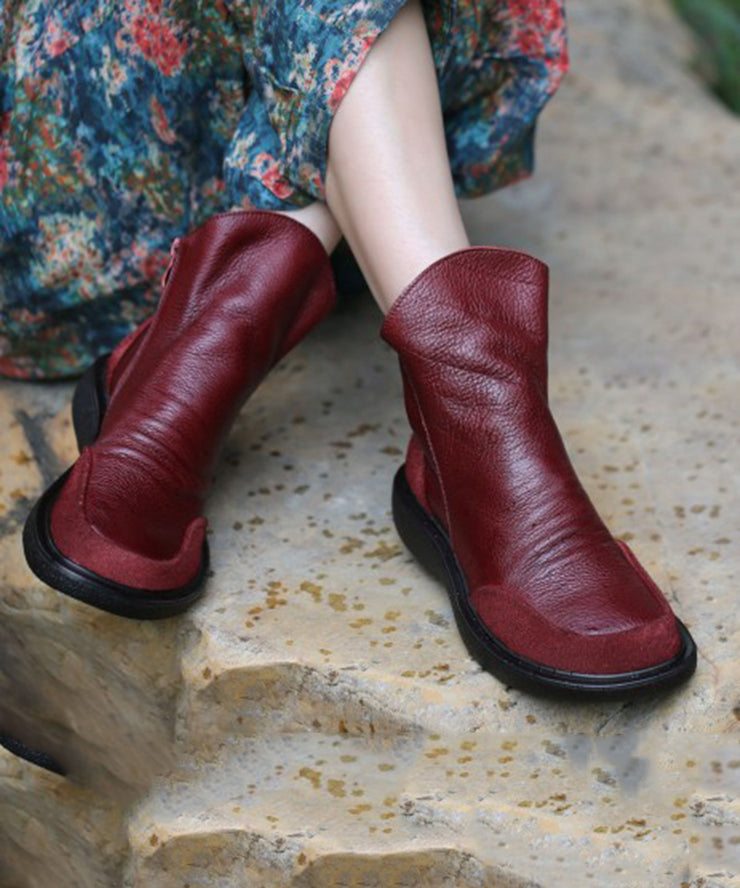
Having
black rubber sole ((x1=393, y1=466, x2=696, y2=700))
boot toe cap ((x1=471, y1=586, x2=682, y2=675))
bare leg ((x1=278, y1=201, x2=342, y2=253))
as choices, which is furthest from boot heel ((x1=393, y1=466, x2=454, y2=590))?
bare leg ((x1=278, y1=201, x2=342, y2=253))

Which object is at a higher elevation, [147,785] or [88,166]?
[88,166]

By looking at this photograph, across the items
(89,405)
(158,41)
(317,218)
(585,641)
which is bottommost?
(585,641)

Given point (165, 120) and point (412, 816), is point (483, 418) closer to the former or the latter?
point (412, 816)

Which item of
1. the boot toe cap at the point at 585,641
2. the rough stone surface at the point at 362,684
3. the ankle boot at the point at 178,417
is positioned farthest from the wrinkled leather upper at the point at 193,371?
the boot toe cap at the point at 585,641

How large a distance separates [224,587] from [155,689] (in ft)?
0.39

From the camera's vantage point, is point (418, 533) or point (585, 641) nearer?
point (585, 641)

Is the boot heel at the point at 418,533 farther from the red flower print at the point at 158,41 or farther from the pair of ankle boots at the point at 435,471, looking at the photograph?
the red flower print at the point at 158,41

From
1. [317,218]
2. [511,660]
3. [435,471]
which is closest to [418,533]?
[435,471]

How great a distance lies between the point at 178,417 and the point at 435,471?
0.24 m

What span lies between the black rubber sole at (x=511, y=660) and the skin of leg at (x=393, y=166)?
0.23m

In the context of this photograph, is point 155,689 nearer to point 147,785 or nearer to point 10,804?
point 147,785

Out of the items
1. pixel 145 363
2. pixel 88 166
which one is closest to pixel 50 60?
pixel 88 166

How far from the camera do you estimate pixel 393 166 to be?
143cm

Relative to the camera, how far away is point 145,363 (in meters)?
1.51
